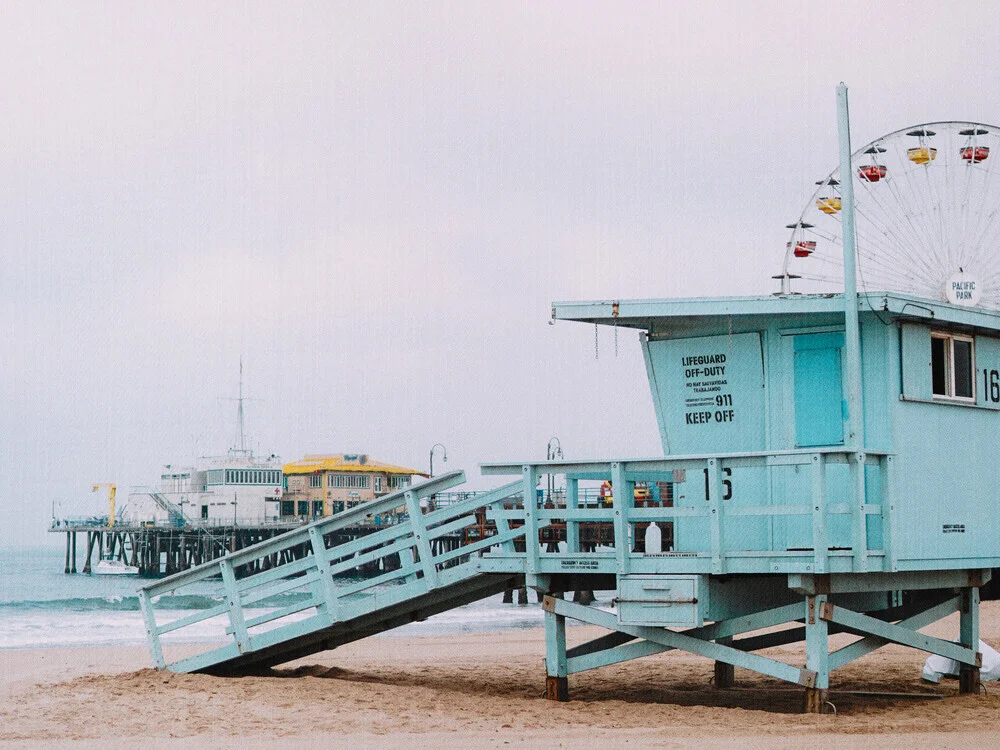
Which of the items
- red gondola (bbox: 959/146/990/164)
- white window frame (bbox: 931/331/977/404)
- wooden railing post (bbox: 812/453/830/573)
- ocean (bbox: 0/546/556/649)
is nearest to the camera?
wooden railing post (bbox: 812/453/830/573)

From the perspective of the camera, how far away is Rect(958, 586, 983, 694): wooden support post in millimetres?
12570

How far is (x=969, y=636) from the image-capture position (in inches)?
495

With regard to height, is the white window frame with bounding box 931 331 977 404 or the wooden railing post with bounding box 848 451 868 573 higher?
the white window frame with bounding box 931 331 977 404

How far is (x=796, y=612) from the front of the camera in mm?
10812

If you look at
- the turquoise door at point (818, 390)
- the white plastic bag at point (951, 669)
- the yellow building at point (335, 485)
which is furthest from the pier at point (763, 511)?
the yellow building at point (335, 485)

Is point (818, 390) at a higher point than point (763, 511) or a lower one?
higher

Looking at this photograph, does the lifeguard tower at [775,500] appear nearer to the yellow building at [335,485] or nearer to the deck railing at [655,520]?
the deck railing at [655,520]

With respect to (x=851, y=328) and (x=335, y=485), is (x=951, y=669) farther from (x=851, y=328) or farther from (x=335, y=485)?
(x=335, y=485)

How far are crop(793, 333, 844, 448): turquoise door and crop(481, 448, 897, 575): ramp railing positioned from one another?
0.28 meters

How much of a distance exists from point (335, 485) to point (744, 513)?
7364 cm

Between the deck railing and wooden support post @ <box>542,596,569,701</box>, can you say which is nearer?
the deck railing

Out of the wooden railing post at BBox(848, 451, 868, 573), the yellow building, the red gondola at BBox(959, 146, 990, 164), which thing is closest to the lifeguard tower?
the wooden railing post at BBox(848, 451, 868, 573)

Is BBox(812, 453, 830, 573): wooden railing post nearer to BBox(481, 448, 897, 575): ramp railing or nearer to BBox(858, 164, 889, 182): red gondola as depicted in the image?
BBox(481, 448, 897, 575): ramp railing

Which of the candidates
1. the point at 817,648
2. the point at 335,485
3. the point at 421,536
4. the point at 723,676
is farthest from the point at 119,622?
the point at 335,485
